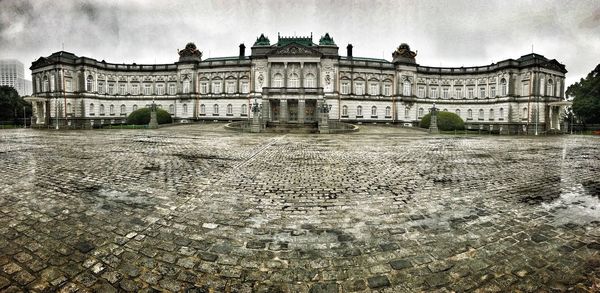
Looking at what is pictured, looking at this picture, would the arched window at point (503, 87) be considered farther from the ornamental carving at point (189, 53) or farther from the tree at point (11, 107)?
the tree at point (11, 107)

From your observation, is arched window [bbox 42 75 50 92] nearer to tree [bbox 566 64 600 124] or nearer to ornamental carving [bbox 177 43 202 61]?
ornamental carving [bbox 177 43 202 61]

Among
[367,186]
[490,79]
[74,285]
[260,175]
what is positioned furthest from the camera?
[490,79]

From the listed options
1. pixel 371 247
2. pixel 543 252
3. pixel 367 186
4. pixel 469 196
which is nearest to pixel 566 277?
pixel 543 252

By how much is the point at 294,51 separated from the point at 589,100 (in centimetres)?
4594

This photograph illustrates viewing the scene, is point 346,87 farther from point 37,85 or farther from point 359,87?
point 37,85

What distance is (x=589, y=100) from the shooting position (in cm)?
4500

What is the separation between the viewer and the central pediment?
156 ft

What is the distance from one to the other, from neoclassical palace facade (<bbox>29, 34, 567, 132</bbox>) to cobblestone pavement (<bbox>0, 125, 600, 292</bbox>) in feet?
141

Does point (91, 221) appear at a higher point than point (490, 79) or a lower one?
lower

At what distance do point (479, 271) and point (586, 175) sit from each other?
27.5 ft

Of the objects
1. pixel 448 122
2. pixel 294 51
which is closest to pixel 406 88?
pixel 448 122

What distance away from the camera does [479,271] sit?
306 centimetres

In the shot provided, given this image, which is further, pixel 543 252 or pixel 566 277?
pixel 543 252

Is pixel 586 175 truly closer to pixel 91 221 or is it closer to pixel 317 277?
pixel 317 277
